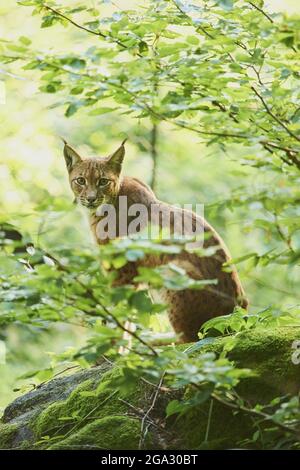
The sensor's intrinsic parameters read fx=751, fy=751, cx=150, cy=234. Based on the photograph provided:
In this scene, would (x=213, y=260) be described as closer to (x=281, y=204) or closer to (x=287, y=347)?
(x=287, y=347)

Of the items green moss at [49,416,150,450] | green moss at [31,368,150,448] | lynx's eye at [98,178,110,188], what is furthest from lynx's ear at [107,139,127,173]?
green moss at [49,416,150,450]

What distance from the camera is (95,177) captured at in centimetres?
551

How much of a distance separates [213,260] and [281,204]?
7.05ft

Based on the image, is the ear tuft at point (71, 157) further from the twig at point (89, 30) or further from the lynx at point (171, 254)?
the twig at point (89, 30)

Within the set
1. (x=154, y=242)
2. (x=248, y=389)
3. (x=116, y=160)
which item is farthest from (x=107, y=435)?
(x=116, y=160)

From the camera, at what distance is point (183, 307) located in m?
4.96

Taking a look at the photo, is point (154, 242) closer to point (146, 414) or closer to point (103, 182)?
point (146, 414)

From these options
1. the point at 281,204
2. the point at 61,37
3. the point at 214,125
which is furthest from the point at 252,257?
the point at 61,37

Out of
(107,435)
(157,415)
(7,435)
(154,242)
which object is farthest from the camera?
(7,435)

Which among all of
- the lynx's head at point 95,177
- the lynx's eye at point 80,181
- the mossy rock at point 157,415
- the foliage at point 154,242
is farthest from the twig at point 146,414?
the lynx's eye at point 80,181

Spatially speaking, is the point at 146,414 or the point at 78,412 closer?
the point at 146,414

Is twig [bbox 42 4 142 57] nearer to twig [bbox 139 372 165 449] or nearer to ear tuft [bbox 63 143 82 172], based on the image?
twig [bbox 139 372 165 449]
